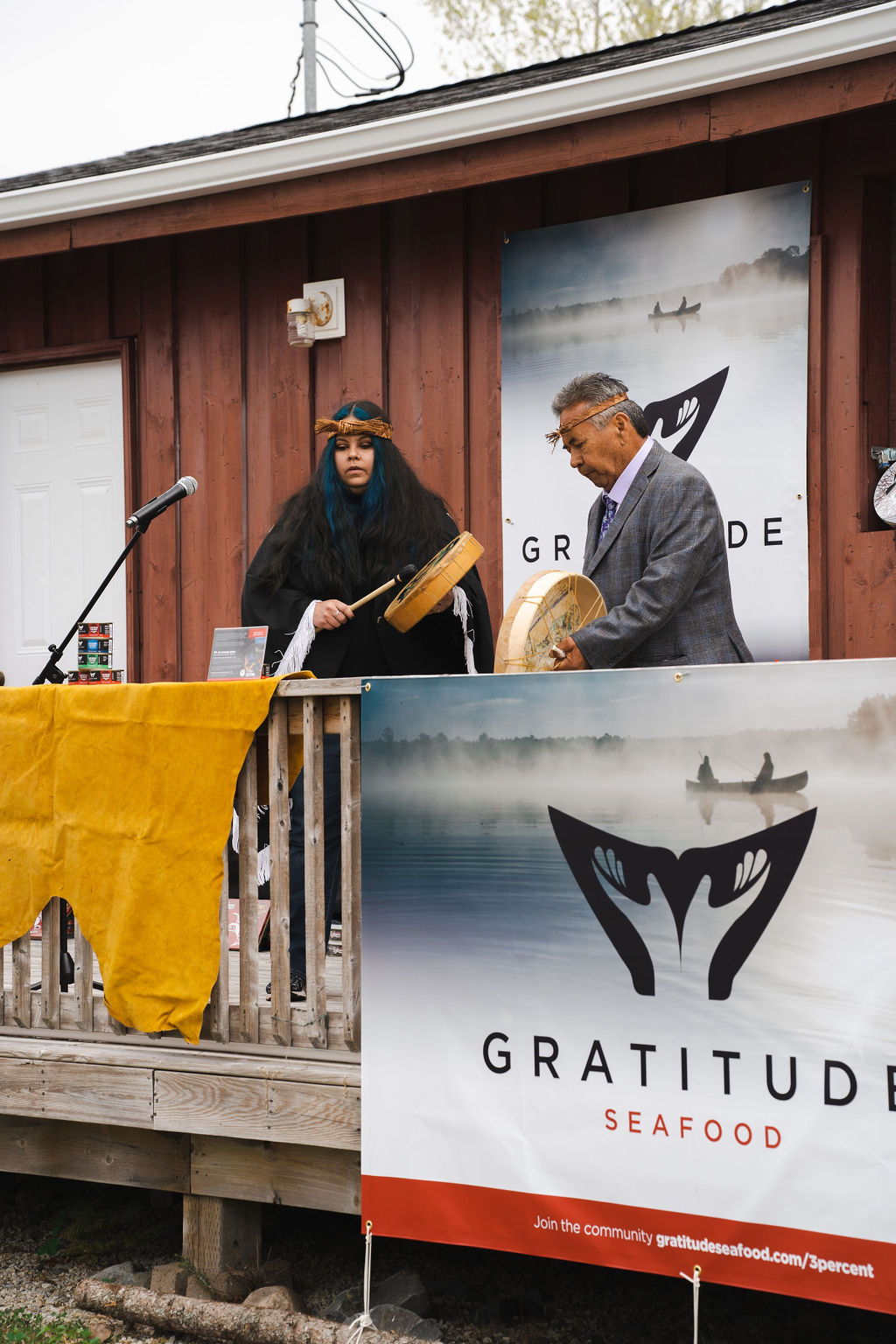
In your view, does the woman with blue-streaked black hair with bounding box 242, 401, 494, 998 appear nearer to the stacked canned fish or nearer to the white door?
the stacked canned fish

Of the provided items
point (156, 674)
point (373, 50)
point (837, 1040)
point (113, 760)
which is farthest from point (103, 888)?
point (373, 50)

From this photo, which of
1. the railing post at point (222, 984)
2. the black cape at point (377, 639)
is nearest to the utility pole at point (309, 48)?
the black cape at point (377, 639)

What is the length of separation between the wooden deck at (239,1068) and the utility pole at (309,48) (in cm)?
1621

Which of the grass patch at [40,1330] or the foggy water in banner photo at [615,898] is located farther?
the grass patch at [40,1330]

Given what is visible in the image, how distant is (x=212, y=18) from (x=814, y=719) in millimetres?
31870

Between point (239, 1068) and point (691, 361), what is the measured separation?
3118mm

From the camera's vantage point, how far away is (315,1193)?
10.8ft

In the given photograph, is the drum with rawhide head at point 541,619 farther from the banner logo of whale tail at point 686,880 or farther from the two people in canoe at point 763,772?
the two people in canoe at point 763,772

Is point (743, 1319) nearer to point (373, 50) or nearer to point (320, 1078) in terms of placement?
point (320, 1078)

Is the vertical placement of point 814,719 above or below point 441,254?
below

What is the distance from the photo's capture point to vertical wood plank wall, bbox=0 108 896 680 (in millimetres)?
4516

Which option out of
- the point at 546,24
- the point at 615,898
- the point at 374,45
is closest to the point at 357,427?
the point at 615,898

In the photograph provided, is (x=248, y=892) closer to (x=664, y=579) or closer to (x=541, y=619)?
(x=541, y=619)

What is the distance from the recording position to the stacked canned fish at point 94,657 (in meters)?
5.06
